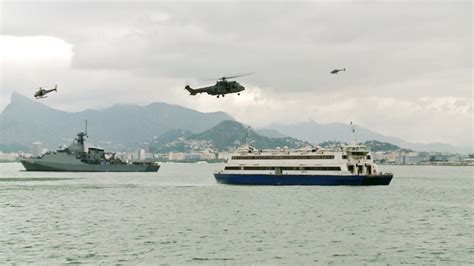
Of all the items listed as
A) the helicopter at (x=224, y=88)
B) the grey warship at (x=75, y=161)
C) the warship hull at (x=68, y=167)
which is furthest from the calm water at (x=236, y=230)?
the warship hull at (x=68, y=167)

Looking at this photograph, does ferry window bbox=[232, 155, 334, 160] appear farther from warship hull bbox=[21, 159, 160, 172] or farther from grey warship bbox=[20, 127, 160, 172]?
warship hull bbox=[21, 159, 160, 172]

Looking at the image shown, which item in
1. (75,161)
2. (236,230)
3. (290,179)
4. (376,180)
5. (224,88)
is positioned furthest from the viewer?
(75,161)

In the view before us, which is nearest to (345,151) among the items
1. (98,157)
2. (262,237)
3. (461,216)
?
(461,216)

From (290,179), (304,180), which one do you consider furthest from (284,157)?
(304,180)

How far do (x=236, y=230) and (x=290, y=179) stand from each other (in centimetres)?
4915

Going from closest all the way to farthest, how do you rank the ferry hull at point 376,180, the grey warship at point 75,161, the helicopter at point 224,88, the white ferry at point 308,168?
1. the helicopter at point 224,88
2. the white ferry at point 308,168
3. the ferry hull at point 376,180
4. the grey warship at point 75,161

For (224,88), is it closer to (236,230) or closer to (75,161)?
(236,230)

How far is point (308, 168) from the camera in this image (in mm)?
91875

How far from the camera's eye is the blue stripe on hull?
9062 cm

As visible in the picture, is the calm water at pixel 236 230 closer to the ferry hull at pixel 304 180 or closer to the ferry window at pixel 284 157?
the ferry hull at pixel 304 180

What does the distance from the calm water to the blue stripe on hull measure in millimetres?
16019

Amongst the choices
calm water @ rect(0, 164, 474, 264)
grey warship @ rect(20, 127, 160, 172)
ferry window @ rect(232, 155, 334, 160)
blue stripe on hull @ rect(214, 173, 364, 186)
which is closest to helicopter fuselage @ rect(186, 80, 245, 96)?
calm water @ rect(0, 164, 474, 264)

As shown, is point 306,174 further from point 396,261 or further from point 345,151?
point 396,261

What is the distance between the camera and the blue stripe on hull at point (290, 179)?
3568 inches
